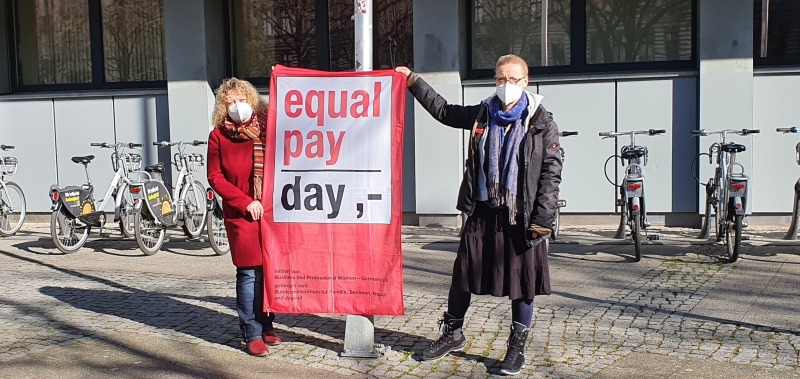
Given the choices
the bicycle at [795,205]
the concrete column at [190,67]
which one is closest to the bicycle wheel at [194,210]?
the concrete column at [190,67]

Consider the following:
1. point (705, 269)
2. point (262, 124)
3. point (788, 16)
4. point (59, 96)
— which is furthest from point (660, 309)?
point (59, 96)

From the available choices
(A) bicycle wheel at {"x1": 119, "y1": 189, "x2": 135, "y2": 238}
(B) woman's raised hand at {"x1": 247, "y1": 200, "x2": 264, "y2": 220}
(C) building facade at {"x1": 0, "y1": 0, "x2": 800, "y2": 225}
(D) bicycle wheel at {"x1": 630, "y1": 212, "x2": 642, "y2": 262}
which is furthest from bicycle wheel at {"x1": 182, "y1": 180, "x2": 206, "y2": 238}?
(B) woman's raised hand at {"x1": 247, "y1": 200, "x2": 264, "y2": 220}

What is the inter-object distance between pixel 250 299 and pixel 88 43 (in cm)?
915

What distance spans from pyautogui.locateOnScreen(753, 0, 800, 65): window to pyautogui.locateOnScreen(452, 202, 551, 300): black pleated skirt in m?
6.93

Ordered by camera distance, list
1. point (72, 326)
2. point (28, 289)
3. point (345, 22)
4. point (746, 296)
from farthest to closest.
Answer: point (345, 22) → point (28, 289) → point (746, 296) → point (72, 326)

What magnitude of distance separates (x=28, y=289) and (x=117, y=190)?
98.0 inches

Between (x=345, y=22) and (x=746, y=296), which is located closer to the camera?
(x=746, y=296)

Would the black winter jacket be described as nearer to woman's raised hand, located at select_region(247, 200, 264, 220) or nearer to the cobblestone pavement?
the cobblestone pavement

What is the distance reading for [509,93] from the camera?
199 inches

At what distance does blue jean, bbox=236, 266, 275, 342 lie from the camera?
18.4 feet

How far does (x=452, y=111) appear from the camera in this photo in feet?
17.7

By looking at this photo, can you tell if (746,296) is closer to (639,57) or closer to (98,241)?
(639,57)

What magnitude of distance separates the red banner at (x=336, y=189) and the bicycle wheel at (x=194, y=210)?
16.4 feet

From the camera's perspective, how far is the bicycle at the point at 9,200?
11.6m
